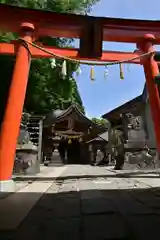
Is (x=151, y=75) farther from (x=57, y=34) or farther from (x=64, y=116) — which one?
(x=64, y=116)

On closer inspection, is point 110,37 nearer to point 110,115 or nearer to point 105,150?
point 110,115

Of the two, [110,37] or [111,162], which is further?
[111,162]

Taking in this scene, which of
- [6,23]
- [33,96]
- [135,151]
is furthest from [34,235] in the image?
[33,96]

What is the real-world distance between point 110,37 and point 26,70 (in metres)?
2.34

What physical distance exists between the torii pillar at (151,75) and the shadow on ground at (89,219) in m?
2.79

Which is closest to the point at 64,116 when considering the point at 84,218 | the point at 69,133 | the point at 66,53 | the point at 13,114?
the point at 69,133

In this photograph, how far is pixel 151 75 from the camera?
7883 millimetres

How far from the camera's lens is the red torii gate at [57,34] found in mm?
6918

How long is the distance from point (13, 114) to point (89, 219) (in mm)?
3824

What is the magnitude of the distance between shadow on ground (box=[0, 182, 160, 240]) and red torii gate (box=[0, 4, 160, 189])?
2132 mm

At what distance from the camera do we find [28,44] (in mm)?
7660

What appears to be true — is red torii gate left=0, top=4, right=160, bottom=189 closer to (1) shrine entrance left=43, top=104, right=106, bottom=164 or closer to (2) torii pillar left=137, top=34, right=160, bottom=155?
(2) torii pillar left=137, top=34, right=160, bottom=155

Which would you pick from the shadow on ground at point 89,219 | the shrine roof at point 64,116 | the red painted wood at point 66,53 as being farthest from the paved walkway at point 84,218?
the shrine roof at point 64,116

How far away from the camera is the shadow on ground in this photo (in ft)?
9.62
